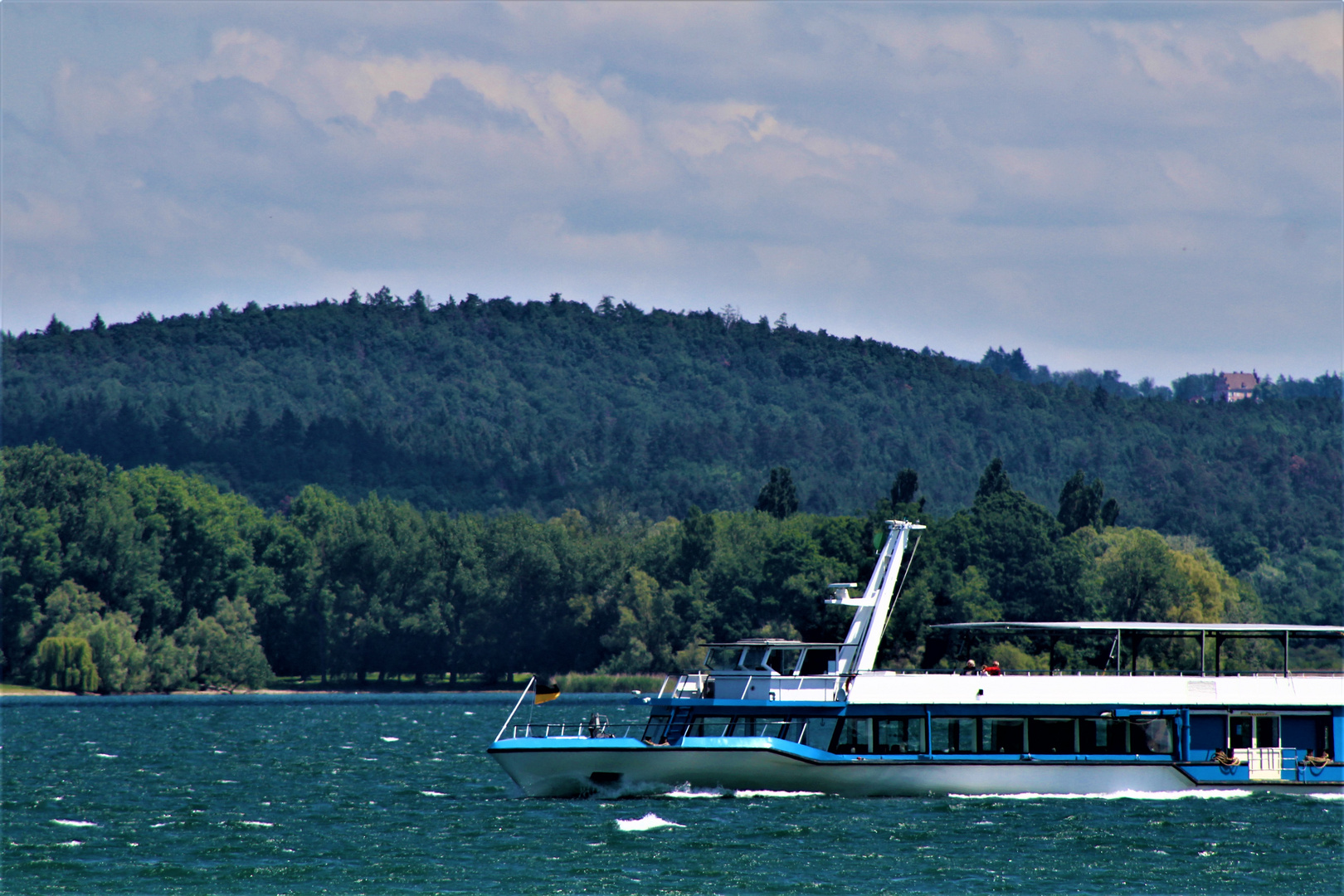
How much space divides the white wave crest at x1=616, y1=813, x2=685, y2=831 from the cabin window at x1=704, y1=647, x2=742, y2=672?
640 cm

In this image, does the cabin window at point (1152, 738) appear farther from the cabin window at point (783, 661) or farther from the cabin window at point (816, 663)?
the cabin window at point (783, 661)

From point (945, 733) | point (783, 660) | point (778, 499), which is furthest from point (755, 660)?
point (778, 499)

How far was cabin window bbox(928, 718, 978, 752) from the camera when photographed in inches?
2055

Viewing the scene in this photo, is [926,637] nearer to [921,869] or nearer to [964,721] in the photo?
[964,721]

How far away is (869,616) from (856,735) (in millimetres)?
3679

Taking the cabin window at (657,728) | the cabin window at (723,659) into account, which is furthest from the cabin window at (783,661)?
the cabin window at (657,728)

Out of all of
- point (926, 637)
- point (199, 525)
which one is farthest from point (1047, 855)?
point (199, 525)

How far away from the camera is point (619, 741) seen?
51.0 metres

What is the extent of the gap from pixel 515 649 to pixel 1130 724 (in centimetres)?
12598

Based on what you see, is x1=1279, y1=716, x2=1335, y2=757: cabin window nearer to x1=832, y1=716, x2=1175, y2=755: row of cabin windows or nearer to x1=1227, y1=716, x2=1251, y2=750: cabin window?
x1=1227, y1=716, x2=1251, y2=750: cabin window

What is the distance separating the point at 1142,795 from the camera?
52625 millimetres

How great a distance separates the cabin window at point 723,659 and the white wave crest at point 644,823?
6397 millimetres

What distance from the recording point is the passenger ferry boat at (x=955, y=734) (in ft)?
168

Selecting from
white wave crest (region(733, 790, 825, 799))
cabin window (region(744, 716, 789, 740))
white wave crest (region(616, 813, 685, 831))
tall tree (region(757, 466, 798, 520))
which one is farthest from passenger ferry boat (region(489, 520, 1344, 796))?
tall tree (region(757, 466, 798, 520))
